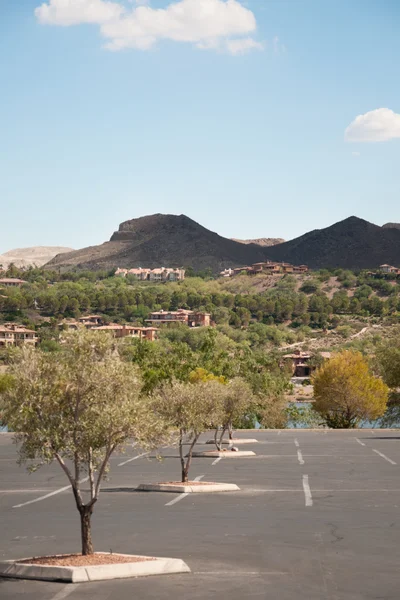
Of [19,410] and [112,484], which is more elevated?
[19,410]

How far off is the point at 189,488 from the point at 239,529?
937 centimetres

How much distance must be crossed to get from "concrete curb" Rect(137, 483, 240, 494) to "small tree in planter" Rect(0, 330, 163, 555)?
15.1 meters

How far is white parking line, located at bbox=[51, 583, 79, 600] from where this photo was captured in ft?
49.6

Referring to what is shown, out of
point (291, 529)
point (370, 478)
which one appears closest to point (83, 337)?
point (291, 529)

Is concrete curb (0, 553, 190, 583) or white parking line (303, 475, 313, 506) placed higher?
concrete curb (0, 553, 190, 583)

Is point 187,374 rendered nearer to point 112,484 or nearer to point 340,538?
point 112,484

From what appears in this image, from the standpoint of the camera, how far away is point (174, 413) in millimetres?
34125

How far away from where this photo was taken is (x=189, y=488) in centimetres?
3234

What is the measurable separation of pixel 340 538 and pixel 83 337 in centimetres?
821

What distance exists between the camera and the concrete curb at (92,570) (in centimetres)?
1636

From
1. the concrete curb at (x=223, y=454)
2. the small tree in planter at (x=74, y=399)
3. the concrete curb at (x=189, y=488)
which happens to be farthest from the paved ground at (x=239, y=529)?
the concrete curb at (x=223, y=454)

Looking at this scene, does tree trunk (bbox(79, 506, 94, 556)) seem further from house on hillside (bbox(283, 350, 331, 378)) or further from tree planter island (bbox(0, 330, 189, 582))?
house on hillside (bbox(283, 350, 331, 378))

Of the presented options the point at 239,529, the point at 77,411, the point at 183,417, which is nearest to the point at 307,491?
the point at 183,417

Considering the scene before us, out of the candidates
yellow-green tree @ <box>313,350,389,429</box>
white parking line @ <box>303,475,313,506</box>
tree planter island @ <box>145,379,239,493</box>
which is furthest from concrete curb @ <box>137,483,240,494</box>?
yellow-green tree @ <box>313,350,389,429</box>
